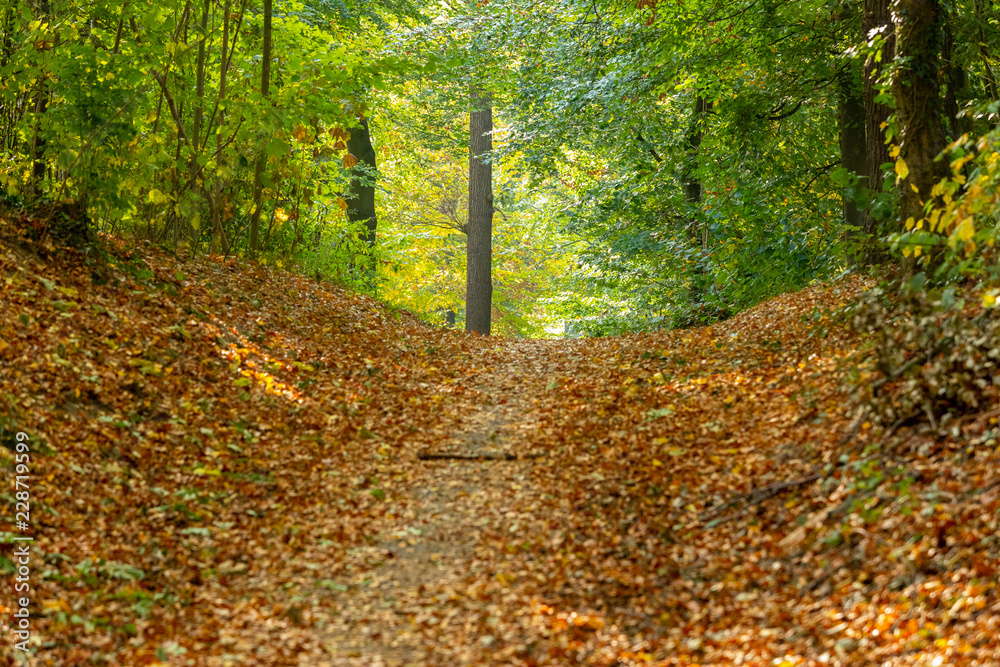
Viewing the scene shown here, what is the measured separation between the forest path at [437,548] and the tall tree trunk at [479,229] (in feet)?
32.3

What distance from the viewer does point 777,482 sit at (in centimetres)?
539

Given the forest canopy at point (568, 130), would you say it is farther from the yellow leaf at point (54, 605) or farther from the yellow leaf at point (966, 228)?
the yellow leaf at point (54, 605)

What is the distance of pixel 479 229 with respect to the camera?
59.3 ft


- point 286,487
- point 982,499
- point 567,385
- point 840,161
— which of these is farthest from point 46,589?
point 840,161

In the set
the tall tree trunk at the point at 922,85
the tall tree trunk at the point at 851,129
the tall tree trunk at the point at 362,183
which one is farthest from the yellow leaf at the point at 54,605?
the tall tree trunk at the point at 362,183

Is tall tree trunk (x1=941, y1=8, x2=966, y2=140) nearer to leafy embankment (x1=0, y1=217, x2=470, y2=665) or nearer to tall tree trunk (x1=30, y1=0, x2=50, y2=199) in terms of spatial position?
leafy embankment (x1=0, y1=217, x2=470, y2=665)

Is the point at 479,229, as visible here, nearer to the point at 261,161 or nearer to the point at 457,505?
the point at 261,161

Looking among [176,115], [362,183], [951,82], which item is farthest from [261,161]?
[951,82]

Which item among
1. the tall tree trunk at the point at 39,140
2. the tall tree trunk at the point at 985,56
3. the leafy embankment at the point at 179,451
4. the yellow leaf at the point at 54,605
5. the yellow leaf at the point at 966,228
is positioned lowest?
the yellow leaf at the point at 54,605

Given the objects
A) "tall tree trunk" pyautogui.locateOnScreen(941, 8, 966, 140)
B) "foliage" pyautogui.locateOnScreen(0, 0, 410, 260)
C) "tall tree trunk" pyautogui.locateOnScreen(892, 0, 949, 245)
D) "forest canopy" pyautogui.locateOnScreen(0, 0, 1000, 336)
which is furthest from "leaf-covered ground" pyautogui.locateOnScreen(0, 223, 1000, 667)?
"tall tree trunk" pyautogui.locateOnScreen(941, 8, 966, 140)

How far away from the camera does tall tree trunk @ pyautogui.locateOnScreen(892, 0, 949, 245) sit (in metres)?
7.07

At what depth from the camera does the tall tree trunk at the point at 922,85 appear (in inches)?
278

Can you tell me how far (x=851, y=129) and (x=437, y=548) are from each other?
26.9 ft

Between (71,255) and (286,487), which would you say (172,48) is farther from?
(286,487)
